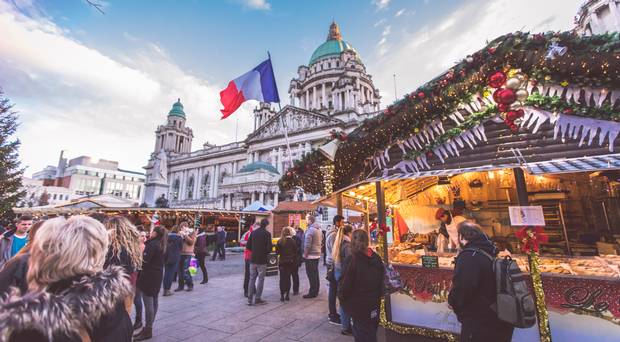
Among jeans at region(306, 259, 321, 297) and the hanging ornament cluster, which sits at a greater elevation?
the hanging ornament cluster

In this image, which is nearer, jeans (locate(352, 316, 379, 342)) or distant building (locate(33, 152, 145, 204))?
jeans (locate(352, 316, 379, 342))

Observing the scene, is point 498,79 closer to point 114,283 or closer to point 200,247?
point 114,283

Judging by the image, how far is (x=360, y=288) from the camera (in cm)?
316

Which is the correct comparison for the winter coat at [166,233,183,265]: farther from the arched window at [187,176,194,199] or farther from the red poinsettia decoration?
the arched window at [187,176,194,199]

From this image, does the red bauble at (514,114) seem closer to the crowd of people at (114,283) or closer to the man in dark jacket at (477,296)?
the crowd of people at (114,283)

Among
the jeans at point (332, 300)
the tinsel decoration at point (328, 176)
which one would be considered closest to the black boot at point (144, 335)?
the jeans at point (332, 300)

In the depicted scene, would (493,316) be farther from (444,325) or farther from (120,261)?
(120,261)

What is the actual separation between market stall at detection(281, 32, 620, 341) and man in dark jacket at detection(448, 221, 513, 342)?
1.73m

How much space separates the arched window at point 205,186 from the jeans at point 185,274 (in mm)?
45685

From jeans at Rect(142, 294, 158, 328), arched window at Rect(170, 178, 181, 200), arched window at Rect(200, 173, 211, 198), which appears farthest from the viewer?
arched window at Rect(170, 178, 181, 200)

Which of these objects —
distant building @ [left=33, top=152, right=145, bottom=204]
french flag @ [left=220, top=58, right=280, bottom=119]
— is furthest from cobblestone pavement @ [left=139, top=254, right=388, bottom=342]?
distant building @ [left=33, top=152, right=145, bottom=204]

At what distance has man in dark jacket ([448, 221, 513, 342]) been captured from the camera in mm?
2559

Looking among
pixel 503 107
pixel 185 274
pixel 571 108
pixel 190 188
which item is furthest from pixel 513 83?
pixel 190 188

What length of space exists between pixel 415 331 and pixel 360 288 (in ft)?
7.02
